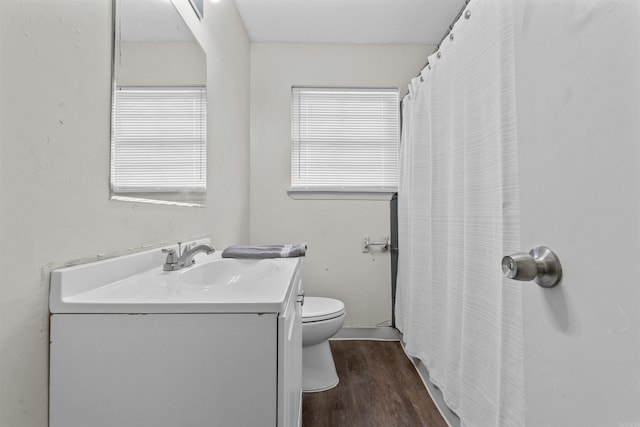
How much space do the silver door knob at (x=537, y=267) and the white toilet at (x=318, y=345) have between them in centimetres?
134

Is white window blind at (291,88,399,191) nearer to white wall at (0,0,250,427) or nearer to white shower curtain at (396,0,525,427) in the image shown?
white shower curtain at (396,0,525,427)

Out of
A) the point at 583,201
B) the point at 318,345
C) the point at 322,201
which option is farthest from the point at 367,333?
the point at 583,201

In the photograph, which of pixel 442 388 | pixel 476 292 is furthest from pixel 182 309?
pixel 442 388

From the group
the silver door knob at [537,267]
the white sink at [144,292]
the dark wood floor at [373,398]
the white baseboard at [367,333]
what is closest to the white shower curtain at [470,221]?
the dark wood floor at [373,398]

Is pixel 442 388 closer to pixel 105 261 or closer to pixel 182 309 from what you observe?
pixel 182 309

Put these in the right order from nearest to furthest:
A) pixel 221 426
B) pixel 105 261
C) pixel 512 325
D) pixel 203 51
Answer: pixel 221 426
pixel 105 261
pixel 512 325
pixel 203 51

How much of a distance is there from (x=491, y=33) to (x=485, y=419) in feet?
4.39

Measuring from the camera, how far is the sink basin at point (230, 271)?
115 centimetres

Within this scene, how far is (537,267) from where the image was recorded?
444 millimetres

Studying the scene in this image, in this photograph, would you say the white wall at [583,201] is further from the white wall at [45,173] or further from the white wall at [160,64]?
the white wall at [160,64]

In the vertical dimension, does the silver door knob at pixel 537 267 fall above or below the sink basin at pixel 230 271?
above

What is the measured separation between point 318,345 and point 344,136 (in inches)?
59.0

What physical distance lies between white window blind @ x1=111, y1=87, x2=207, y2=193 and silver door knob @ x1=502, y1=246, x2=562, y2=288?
936 mm

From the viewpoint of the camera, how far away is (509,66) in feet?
3.34
